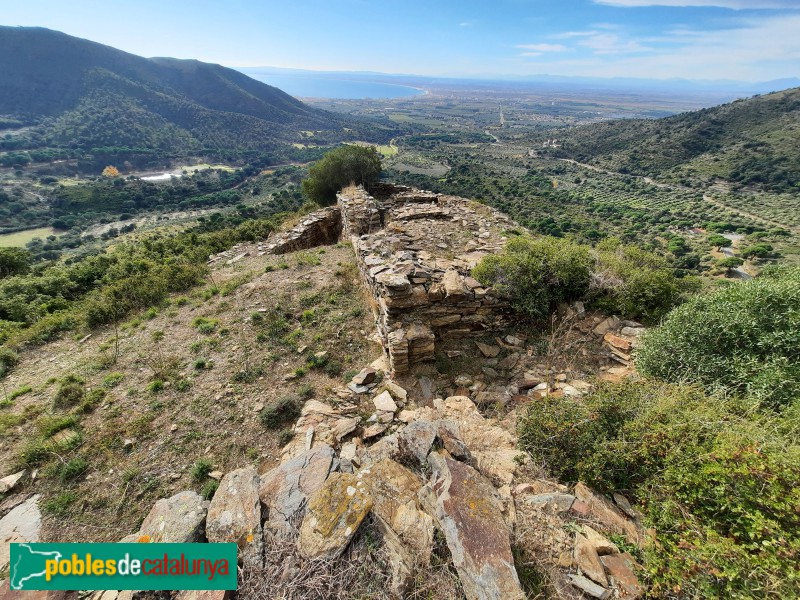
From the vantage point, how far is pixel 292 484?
369 cm

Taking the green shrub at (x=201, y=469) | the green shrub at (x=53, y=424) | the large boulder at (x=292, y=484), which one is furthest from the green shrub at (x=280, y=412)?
the green shrub at (x=53, y=424)

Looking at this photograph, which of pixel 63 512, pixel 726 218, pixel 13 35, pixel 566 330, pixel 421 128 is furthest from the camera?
pixel 421 128

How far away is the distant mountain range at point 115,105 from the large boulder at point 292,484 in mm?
136301

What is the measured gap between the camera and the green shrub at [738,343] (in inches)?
149

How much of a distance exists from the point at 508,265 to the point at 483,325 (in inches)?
52.1

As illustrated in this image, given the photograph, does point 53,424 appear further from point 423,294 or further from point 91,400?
point 423,294

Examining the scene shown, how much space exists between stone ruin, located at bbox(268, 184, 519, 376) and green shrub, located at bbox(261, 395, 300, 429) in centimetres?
186

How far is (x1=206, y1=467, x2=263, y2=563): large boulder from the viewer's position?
Result: 3014mm

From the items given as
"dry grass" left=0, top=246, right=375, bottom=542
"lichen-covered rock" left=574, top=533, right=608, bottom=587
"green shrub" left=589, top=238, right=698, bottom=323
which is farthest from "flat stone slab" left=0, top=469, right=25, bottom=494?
"green shrub" left=589, top=238, right=698, bottom=323

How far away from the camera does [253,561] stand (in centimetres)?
286

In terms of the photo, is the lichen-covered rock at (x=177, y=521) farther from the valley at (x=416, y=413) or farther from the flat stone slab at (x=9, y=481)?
the flat stone slab at (x=9, y=481)

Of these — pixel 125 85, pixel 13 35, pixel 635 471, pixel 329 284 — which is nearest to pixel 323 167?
pixel 329 284

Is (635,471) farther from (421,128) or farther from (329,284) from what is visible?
(421,128)

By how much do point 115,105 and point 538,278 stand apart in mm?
168601
